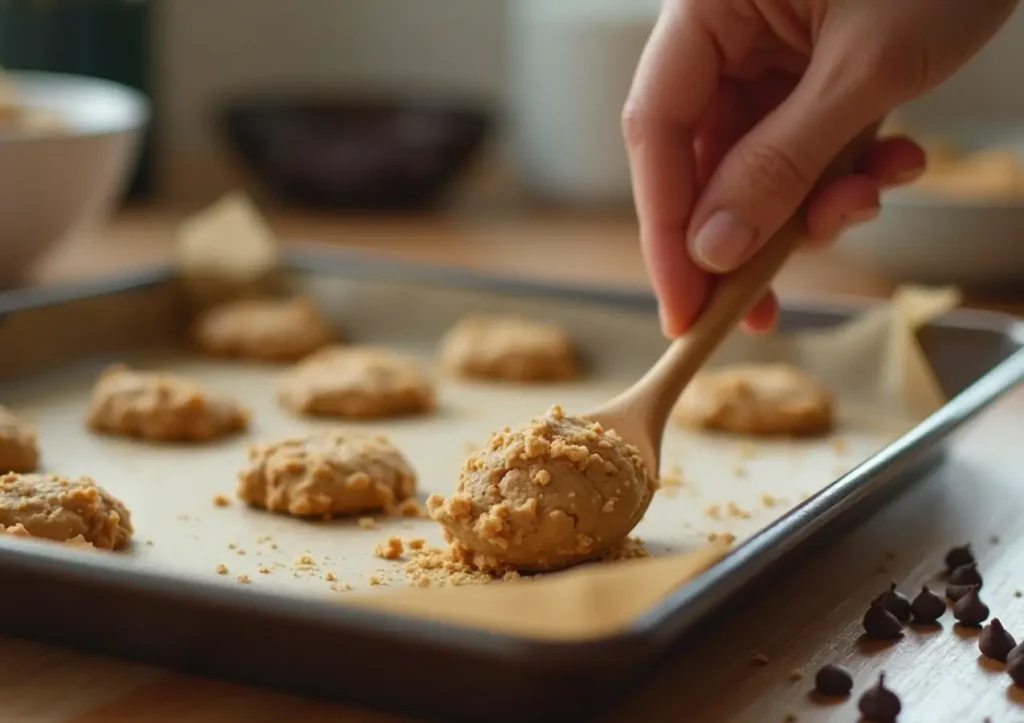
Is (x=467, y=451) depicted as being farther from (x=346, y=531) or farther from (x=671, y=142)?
(x=671, y=142)

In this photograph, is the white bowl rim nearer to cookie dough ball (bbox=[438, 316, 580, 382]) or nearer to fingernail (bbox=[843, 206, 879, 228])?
cookie dough ball (bbox=[438, 316, 580, 382])

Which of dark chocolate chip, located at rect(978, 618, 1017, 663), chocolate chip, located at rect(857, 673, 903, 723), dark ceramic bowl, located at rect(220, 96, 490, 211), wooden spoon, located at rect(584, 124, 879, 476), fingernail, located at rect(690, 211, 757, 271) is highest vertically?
fingernail, located at rect(690, 211, 757, 271)

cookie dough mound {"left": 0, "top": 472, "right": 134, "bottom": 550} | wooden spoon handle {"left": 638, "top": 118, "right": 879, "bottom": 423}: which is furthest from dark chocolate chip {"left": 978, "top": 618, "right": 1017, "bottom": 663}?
cookie dough mound {"left": 0, "top": 472, "right": 134, "bottom": 550}

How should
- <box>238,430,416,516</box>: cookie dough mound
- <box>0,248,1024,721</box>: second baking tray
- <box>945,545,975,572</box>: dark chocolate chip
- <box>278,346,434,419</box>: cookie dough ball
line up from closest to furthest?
<box>0,248,1024,721</box>: second baking tray → <box>945,545,975,572</box>: dark chocolate chip → <box>238,430,416,516</box>: cookie dough mound → <box>278,346,434,419</box>: cookie dough ball

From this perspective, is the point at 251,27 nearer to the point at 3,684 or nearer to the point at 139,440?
the point at 139,440

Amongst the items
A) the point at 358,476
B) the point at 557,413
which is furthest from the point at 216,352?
the point at 557,413
